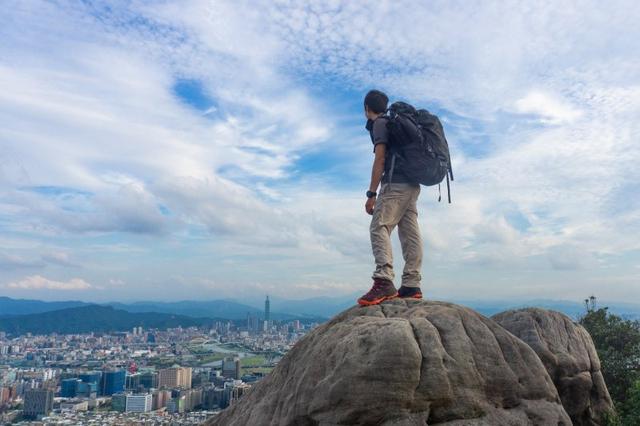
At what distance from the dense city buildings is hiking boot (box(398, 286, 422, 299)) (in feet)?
84.8

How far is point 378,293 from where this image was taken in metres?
8.65

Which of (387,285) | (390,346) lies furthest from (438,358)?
(387,285)

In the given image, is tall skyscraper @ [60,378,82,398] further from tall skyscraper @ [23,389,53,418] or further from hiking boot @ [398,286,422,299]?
hiking boot @ [398,286,422,299]

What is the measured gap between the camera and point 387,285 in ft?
28.7

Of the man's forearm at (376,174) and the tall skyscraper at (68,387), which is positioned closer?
the man's forearm at (376,174)

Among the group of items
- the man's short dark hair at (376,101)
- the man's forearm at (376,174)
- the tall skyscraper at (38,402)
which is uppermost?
the man's short dark hair at (376,101)

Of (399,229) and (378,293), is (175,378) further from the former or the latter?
(378,293)

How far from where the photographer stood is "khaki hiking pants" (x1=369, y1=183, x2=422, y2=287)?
879 cm

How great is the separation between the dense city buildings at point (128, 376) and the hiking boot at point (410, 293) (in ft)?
84.8

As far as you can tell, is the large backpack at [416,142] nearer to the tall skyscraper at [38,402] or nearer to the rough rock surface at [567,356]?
the rough rock surface at [567,356]

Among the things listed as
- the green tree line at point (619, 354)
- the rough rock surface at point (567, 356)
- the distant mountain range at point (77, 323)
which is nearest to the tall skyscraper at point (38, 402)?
the green tree line at point (619, 354)

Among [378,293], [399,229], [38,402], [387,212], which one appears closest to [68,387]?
[38,402]

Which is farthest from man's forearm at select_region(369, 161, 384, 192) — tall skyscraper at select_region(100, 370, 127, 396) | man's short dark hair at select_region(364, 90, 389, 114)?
tall skyscraper at select_region(100, 370, 127, 396)

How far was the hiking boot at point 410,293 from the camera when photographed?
357 inches
